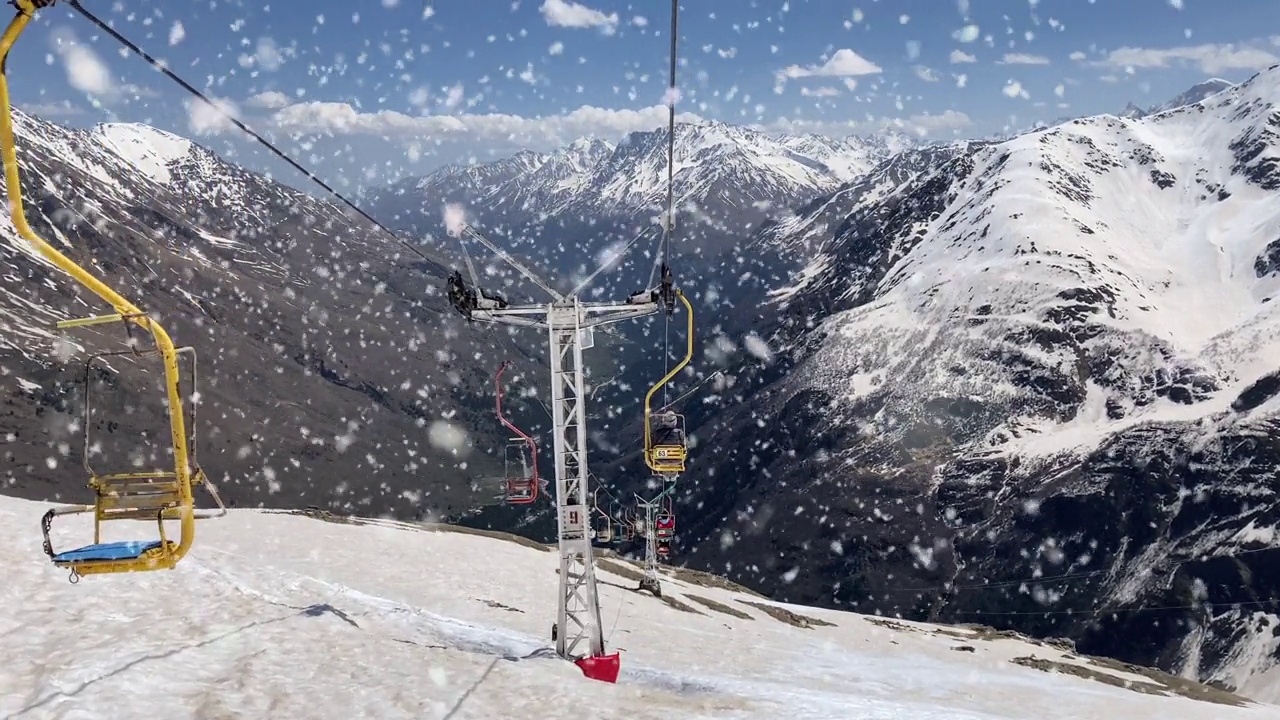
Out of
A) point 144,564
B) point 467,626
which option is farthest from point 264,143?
point 467,626

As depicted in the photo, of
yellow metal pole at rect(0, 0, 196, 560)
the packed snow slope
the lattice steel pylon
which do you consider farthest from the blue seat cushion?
the lattice steel pylon

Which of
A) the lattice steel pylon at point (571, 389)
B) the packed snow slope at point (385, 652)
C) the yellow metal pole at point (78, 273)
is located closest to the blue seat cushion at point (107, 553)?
the yellow metal pole at point (78, 273)

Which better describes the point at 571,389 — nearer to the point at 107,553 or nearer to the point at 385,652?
the point at 385,652

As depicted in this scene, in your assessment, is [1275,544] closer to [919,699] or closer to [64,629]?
[919,699]

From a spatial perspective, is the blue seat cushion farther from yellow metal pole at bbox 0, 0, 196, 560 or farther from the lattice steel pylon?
the lattice steel pylon

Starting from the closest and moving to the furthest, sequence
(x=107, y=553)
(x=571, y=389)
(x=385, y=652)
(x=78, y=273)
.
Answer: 1. (x=78, y=273)
2. (x=107, y=553)
3. (x=385, y=652)
4. (x=571, y=389)

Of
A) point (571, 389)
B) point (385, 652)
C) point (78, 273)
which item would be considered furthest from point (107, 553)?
point (571, 389)

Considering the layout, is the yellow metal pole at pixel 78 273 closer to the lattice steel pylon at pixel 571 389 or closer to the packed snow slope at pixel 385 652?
the packed snow slope at pixel 385 652
